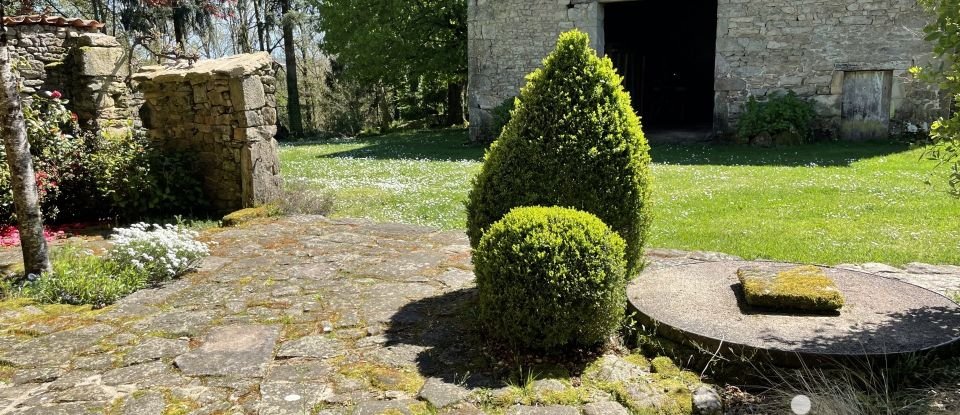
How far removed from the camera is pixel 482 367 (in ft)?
11.6

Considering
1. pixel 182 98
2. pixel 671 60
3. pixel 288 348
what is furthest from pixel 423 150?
pixel 288 348

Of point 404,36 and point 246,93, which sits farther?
point 404,36

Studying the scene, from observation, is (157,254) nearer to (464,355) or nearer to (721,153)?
(464,355)

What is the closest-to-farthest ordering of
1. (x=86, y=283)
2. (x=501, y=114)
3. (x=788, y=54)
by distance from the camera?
(x=86, y=283) < (x=788, y=54) < (x=501, y=114)

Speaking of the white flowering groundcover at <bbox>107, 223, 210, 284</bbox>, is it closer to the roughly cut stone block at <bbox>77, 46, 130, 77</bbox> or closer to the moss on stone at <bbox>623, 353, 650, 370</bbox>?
the moss on stone at <bbox>623, 353, 650, 370</bbox>

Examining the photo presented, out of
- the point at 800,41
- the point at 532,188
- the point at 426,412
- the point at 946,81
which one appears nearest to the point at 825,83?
the point at 800,41

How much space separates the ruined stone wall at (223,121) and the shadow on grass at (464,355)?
4.04 m

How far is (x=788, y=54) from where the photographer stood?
14.3 m

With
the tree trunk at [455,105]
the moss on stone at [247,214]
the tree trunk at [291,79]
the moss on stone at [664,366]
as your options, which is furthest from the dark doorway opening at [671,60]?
the moss on stone at [664,366]

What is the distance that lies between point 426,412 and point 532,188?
1.57m

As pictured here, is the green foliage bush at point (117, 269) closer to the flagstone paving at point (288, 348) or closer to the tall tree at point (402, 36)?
the flagstone paving at point (288, 348)

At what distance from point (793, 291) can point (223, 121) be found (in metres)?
6.25

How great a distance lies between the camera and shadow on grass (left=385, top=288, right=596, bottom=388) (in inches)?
135

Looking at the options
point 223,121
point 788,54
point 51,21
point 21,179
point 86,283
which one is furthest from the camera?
point 788,54
